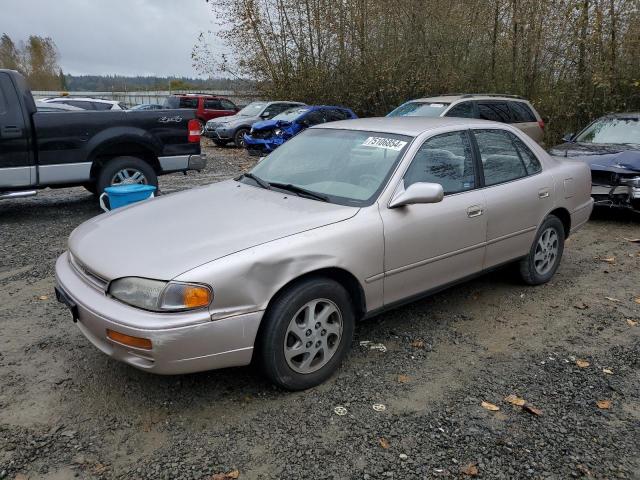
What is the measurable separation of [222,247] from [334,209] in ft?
2.72

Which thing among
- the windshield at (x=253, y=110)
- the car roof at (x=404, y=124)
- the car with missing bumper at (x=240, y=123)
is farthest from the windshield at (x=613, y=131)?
the windshield at (x=253, y=110)

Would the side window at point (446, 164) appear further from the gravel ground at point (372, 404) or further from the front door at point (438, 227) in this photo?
the gravel ground at point (372, 404)

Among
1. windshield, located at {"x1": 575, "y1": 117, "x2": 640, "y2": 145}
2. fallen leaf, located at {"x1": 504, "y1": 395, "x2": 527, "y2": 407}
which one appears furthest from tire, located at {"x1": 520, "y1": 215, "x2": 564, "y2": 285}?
windshield, located at {"x1": 575, "y1": 117, "x2": 640, "y2": 145}

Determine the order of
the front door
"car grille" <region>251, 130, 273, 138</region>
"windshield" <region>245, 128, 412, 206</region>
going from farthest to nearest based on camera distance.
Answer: "car grille" <region>251, 130, 273, 138</region> → "windshield" <region>245, 128, 412, 206</region> → the front door

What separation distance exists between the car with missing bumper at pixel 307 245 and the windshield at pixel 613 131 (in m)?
4.53

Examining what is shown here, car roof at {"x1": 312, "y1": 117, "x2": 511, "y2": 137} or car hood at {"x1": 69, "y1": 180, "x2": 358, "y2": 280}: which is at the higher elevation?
car roof at {"x1": 312, "y1": 117, "x2": 511, "y2": 137}

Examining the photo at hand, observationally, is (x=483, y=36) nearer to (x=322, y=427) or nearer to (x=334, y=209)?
(x=334, y=209)

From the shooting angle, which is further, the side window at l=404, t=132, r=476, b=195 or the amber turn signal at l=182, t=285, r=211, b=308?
the side window at l=404, t=132, r=476, b=195

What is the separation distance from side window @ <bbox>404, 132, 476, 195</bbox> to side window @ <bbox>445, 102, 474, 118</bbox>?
5.57 m

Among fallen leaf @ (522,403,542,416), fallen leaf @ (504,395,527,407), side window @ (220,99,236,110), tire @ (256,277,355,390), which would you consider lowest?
fallen leaf @ (522,403,542,416)

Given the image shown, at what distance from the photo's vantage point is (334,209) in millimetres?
3449

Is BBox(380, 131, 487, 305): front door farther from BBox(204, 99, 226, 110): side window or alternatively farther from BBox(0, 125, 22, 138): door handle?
BBox(204, 99, 226, 110): side window

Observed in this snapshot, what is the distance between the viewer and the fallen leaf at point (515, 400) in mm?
3209

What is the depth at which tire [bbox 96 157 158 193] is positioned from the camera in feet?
24.1
